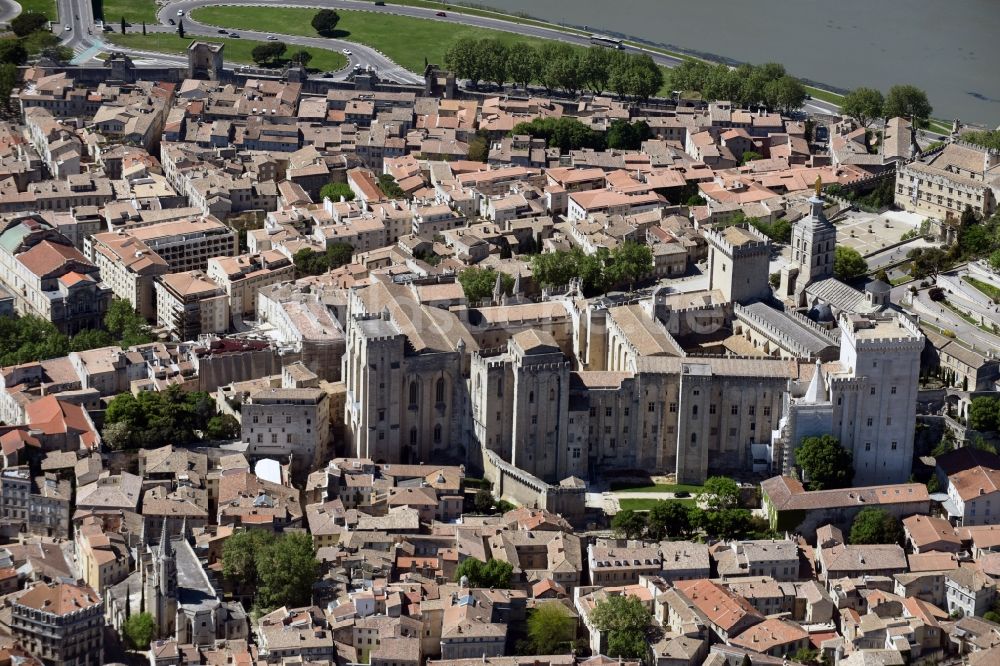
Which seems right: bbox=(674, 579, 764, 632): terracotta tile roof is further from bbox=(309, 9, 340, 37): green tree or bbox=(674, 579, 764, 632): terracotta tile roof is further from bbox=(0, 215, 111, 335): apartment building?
bbox=(309, 9, 340, 37): green tree

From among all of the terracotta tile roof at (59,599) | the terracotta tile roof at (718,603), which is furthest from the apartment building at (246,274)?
the terracotta tile roof at (718,603)

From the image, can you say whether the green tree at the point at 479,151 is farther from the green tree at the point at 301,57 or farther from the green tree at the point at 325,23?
the green tree at the point at 325,23

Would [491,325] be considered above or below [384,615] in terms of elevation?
above

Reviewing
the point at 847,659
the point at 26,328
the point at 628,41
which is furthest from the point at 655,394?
the point at 628,41

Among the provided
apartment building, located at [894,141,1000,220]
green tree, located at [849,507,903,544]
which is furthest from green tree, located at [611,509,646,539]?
apartment building, located at [894,141,1000,220]

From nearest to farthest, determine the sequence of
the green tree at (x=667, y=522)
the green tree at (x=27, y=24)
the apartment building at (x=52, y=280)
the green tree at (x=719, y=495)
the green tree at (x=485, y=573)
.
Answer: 1. the green tree at (x=485, y=573)
2. the green tree at (x=667, y=522)
3. the green tree at (x=719, y=495)
4. the apartment building at (x=52, y=280)
5. the green tree at (x=27, y=24)

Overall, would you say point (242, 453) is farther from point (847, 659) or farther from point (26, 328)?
point (847, 659)
